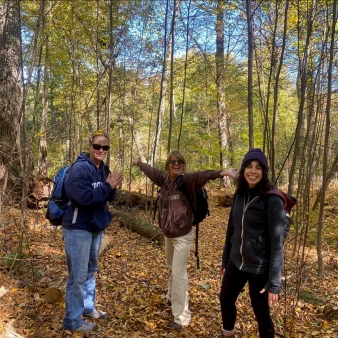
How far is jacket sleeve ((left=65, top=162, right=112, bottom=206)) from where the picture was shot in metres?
2.67

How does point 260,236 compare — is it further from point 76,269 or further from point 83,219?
point 76,269

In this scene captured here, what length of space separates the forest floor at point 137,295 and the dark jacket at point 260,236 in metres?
0.70

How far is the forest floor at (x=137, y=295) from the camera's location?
10.2 ft

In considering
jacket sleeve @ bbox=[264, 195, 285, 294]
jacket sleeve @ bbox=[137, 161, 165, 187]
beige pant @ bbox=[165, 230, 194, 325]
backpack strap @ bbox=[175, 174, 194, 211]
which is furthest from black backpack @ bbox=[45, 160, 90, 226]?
jacket sleeve @ bbox=[264, 195, 285, 294]

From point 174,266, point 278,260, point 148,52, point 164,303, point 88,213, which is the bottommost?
point 164,303

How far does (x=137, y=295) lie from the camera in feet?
12.9

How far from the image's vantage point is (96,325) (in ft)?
10.1

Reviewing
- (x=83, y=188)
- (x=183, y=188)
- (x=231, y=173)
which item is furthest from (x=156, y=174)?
(x=231, y=173)

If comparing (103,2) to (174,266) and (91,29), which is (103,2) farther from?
(174,266)

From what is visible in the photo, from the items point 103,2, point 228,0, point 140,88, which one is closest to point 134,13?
point 103,2

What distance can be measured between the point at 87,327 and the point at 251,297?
1659 mm

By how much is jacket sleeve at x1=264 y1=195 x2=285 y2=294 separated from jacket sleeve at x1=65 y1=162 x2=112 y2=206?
152 cm

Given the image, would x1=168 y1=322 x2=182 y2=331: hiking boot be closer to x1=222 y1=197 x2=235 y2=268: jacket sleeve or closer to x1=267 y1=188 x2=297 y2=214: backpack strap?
x1=222 y1=197 x2=235 y2=268: jacket sleeve

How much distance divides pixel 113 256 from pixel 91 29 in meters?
5.20
